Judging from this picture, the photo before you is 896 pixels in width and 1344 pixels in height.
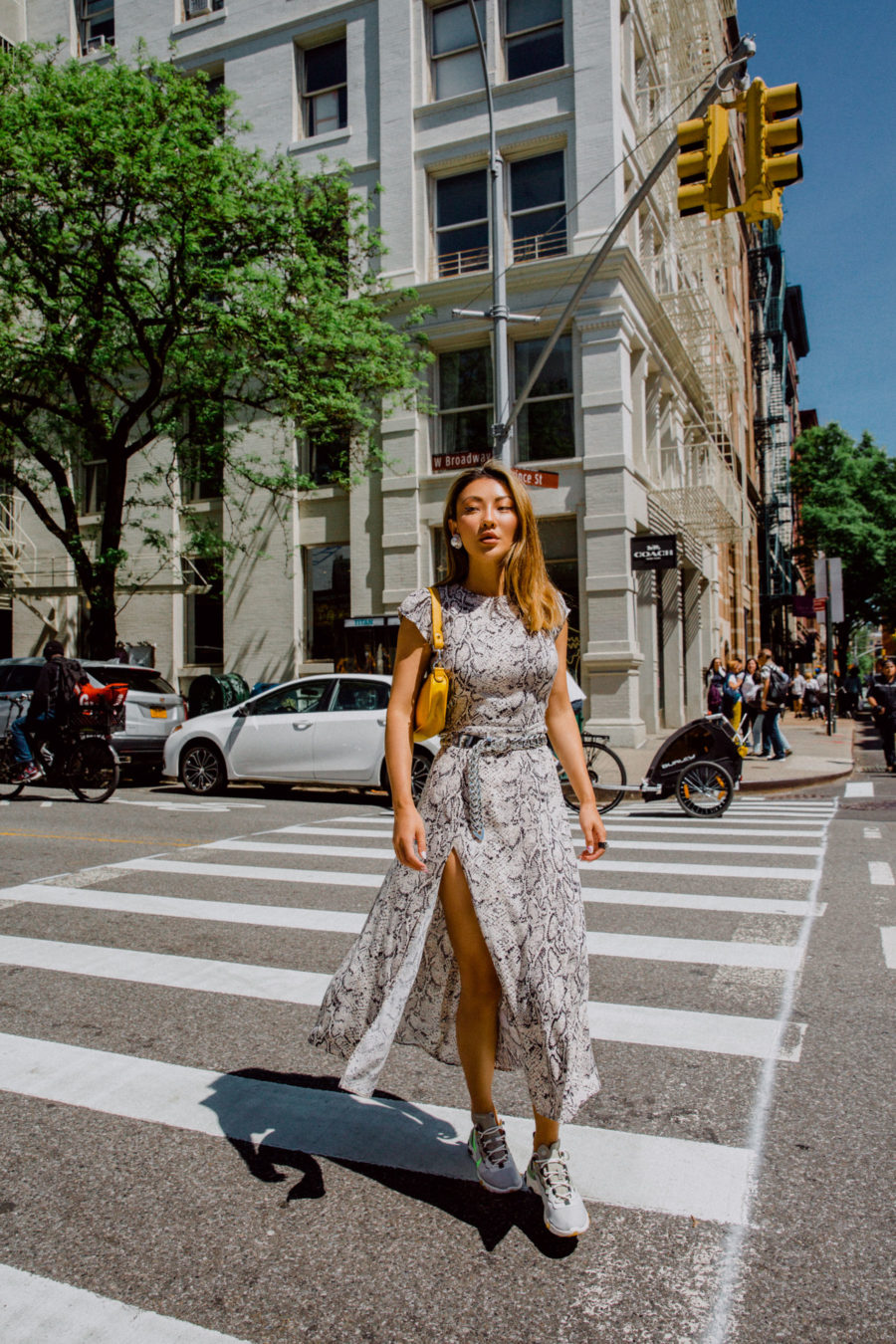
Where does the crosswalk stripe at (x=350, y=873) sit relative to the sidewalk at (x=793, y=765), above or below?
above

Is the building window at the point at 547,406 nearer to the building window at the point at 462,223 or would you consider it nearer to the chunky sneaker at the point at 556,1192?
the building window at the point at 462,223

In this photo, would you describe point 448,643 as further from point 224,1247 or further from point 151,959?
point 151,959

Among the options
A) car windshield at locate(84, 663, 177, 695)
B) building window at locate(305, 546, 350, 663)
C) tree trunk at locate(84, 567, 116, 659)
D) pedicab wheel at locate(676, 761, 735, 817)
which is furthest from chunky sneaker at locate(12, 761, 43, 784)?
building window at locate(305, 546, 350, 663)

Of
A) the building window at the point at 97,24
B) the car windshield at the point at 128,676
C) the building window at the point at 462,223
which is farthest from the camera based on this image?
the building window at the point at 97,24

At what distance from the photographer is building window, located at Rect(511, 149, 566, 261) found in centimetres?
1984

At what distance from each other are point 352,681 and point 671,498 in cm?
1362

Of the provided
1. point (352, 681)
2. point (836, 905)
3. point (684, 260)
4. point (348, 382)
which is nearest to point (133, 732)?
point (352, 681)

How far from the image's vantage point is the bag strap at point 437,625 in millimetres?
2787

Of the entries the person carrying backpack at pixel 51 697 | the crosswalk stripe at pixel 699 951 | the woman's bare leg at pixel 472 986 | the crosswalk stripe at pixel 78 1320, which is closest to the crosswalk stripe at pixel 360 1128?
the woman's bare leg at pixel 472 986

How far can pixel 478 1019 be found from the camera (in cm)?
271

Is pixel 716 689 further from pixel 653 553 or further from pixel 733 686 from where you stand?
pixel 653 553

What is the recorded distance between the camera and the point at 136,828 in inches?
388

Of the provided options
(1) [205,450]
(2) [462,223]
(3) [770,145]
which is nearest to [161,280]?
(1) [205,450]

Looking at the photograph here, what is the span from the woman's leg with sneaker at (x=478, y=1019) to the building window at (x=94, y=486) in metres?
23.7
